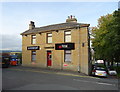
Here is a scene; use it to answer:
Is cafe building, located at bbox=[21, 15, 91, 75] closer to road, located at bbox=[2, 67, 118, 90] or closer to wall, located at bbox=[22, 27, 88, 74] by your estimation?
wall, located at bbox=[22, 27, 88, 74]

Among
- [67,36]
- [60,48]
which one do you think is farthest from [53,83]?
[67,36]

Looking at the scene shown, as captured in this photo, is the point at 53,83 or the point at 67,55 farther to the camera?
the point at 67,55

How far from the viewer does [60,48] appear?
17578 mm

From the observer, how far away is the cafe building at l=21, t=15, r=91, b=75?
16047mm

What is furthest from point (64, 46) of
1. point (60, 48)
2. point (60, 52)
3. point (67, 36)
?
point (67, 36)

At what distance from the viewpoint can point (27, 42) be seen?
839 inches

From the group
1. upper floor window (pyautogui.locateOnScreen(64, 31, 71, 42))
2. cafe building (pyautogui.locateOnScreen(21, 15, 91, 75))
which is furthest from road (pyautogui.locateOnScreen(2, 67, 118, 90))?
upper floor window (pyautogui.locateOnScreen(64, 31, 71, 42))

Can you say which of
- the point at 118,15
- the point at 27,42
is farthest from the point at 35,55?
the point at 118,15

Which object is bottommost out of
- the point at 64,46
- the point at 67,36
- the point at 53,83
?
the point at 53,83

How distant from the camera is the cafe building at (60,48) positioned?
16.0 metres

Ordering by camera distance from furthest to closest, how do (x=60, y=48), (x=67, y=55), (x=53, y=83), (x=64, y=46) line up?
(x=60, y=48)
(x=67, y=55)
(x=64, y=46)
(x=53, y=83)

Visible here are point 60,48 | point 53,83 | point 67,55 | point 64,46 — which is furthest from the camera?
point 60,48

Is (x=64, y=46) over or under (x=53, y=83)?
over

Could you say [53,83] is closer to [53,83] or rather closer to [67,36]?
[53,83]
